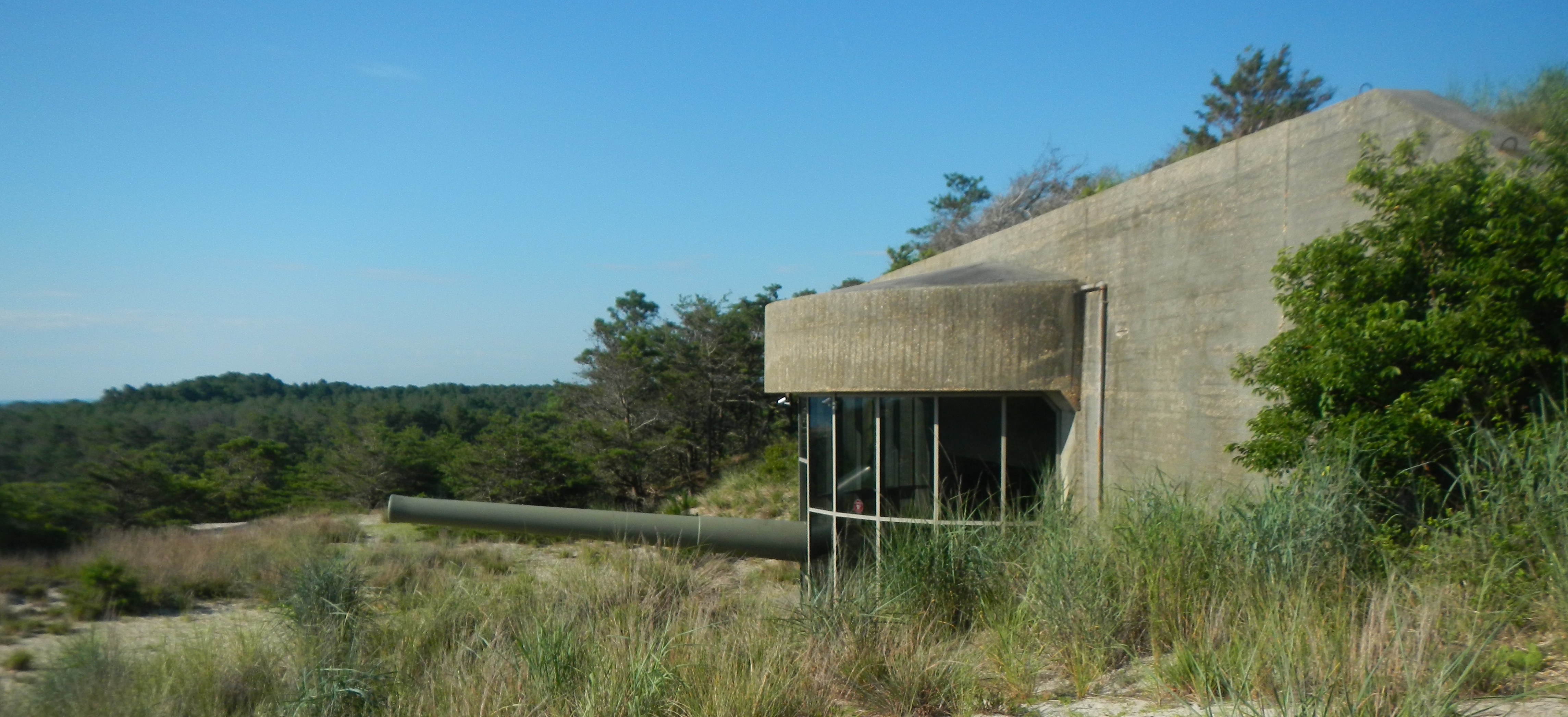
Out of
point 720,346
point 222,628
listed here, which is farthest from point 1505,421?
point 720,346

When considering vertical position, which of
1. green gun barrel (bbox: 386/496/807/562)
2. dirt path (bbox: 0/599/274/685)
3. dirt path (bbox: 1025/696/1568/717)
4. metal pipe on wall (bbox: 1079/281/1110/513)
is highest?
metal pipe on wall (bbox: 1079/281/1110/513)

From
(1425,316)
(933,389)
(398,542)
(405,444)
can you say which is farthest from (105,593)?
(405,444)

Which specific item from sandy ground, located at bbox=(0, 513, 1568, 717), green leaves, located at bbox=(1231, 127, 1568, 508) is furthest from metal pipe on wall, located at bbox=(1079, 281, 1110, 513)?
sandy ground, located at bbox=(0, 513, 1568, 717)

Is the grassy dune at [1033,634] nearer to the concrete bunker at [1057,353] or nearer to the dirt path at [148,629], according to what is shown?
the dirt path at [148,629]

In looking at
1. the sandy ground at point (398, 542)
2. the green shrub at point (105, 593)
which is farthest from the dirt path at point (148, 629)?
the green shrub at point (105, 593)

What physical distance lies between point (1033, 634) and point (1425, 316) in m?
2.90

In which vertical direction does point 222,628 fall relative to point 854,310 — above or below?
below

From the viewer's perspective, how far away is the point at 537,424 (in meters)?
34.4

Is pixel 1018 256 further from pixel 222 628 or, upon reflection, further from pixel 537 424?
pixel 537 424

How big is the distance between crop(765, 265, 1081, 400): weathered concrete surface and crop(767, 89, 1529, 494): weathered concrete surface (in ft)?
0.10

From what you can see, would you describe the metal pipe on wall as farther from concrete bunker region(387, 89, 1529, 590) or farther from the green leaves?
the green leaves

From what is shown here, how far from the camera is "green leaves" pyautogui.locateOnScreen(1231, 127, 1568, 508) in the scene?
4.82m

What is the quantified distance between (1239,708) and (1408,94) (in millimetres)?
4696

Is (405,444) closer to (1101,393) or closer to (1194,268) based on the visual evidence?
(1101,393)
